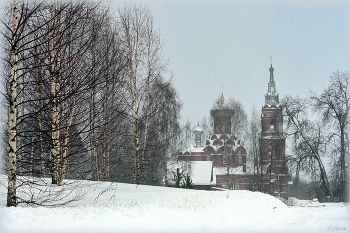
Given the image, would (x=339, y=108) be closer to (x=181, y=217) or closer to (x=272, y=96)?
(x=181, y=217)

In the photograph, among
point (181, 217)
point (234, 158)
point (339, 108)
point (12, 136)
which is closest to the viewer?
point (12, 136)

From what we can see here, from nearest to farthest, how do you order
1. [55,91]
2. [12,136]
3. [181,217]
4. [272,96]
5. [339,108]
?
[12,136], [181,217], [55,91], [339,108], [272,96]

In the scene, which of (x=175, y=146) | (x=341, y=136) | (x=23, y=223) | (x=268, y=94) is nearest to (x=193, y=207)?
(x=23, y=223)

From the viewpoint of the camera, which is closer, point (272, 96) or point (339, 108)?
point (339, 108)

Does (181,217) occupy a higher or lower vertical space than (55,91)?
lower

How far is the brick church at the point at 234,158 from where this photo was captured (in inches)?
1383

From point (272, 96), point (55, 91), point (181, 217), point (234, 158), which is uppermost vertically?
point (272, 96)

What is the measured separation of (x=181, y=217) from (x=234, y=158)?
1512 inches

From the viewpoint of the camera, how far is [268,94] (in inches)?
2416

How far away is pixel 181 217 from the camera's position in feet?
29.8

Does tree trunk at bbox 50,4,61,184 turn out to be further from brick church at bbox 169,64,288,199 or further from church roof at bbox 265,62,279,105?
church roof at bbox 265,62,279,105

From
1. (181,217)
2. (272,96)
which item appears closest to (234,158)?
(272,96)

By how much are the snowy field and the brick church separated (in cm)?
1819

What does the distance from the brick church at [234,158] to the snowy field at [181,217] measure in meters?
18.2
